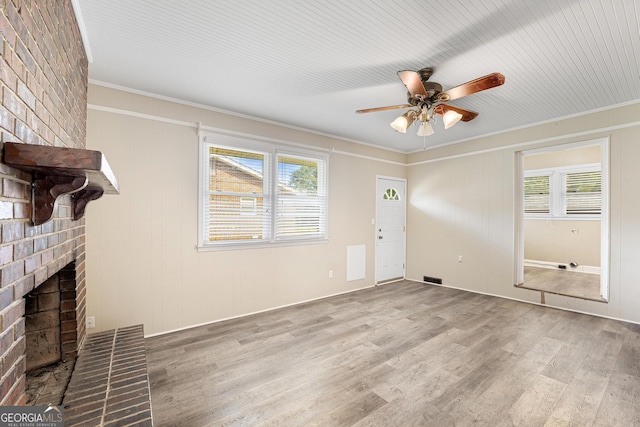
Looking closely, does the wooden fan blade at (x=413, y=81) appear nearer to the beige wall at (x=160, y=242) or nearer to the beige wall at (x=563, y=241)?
the beige wall at (x=160, y=242)

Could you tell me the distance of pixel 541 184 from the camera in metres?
6.55

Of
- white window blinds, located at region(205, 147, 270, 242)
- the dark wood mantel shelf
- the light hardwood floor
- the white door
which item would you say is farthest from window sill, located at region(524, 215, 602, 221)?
the dark wood mantel shelf

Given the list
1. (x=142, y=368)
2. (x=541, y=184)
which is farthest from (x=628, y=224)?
(x=142, y=368)

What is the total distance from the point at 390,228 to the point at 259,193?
2.90 m

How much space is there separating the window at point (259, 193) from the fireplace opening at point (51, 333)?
149cm

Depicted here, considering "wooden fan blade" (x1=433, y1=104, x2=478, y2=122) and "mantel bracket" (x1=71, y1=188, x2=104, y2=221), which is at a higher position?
"wooden fan blade" (x1=433, y1=104, x2=478, y2=122)

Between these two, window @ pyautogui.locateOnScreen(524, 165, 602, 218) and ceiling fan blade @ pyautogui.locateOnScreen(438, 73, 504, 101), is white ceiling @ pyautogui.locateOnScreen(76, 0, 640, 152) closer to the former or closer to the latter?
ceiling fan blade @ pyautogui.locateOnScreen(438, 73, 504, 101)

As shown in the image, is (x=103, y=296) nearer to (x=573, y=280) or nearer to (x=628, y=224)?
(x=628, y=224)

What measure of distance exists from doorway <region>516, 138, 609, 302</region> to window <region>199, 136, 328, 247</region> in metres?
3.99

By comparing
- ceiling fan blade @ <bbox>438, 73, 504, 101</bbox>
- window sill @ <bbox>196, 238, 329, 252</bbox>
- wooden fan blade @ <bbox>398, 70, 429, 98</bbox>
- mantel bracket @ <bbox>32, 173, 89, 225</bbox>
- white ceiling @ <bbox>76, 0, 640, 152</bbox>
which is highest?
white ceiling @ <bbox>76, 0, 640, 152</bbox>

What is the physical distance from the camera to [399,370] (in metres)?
2.40

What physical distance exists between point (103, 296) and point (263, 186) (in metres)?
2.14

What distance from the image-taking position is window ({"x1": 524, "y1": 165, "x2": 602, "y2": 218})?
19.2ft

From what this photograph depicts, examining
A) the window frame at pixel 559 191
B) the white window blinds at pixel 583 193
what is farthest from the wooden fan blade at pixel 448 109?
the white window blinds at pixel 583 193
